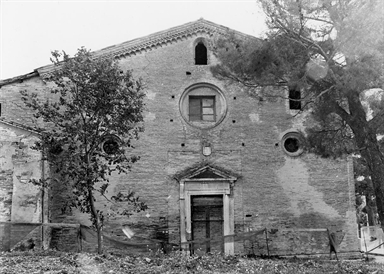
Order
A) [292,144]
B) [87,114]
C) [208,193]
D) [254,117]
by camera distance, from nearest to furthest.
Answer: [87,114] < [208,193] < [254,117] < [292,144]

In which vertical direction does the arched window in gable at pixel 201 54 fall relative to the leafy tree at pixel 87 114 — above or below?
above

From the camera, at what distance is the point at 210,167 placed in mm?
15867

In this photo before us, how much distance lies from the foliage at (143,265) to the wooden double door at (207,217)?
436 cm

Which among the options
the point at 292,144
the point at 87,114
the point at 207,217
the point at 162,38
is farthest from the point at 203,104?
the point at 87,114

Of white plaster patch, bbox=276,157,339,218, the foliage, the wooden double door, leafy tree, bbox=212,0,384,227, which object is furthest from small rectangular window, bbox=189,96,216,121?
the foliage

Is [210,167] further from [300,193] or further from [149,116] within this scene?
[300,193]

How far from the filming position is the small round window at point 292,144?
16375 millimetres

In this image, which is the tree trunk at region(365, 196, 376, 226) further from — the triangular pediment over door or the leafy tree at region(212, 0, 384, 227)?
the leafy tree at region(212, 0, 384, 227)

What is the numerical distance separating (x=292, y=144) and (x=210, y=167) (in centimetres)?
300

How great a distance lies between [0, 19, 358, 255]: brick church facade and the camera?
1550cm

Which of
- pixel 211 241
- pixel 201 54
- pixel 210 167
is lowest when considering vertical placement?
pixel 211 241

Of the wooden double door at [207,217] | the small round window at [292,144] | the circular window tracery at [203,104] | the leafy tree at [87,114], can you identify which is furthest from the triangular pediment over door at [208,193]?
the leafy tree at [87,114]

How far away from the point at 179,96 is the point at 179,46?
1788 millimetres

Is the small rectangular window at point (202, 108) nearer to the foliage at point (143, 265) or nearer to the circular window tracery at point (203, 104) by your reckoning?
the circular window tracery at point (203, 104)
